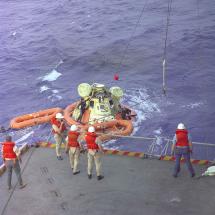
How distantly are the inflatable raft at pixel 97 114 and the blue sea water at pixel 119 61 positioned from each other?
38.4 inches

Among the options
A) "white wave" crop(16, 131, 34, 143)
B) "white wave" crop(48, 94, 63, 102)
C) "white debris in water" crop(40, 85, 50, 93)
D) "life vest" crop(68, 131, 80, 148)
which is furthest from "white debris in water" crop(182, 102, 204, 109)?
"life vest" crop(68, 131, 80, 148)

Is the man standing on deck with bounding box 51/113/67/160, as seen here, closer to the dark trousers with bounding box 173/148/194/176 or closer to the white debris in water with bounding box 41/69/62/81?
the dark trousers with bounding box 173/148/194/176

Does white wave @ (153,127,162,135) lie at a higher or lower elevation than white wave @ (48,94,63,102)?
lower

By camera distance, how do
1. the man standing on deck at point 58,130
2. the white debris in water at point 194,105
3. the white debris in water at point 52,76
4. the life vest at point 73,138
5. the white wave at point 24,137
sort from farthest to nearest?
the white debris in water at point 52,76 → the white debris in water at point 194,105 → the white wave at point 24,137 → the man standing on deck at point 58,130 → the life vest at point 73,138

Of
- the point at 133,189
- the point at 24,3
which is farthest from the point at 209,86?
the point at 24,3

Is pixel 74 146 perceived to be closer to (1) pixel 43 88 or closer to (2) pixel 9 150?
(2) pixel 9 150

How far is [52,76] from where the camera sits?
1479 inches

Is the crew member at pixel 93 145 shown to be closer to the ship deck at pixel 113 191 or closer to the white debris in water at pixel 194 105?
the ship deck at pixel 113 191

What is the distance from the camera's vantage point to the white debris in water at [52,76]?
36.9 metres

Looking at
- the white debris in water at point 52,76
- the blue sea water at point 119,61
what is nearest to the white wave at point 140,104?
the blue sea water at point 119,61

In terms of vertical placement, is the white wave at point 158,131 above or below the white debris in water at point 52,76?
below

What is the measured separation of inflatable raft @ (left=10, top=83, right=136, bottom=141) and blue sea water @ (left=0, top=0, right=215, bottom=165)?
0.98 m

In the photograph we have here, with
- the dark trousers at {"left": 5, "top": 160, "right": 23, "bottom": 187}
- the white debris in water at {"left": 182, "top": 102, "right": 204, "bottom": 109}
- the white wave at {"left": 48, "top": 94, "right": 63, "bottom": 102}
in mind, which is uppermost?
the dark trousers at {"left": 5, "top": 160, "right": 23, "bottom": 187}

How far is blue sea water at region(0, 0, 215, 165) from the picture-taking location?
2822 centimetres
